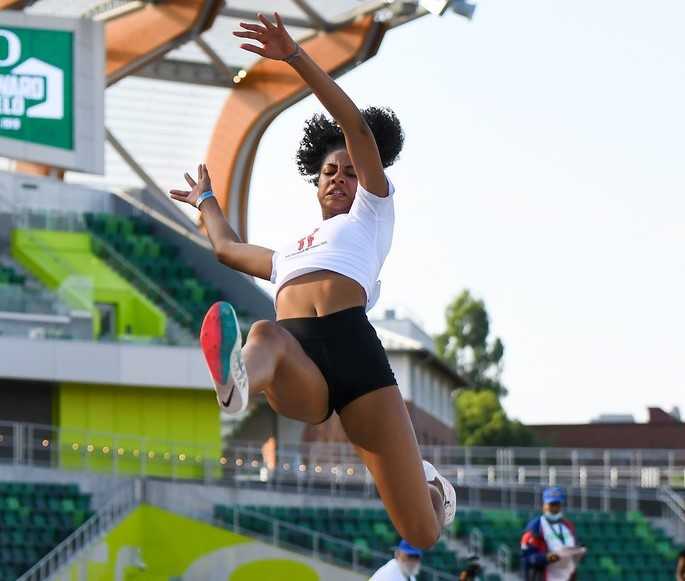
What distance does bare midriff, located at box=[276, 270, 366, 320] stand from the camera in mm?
8172

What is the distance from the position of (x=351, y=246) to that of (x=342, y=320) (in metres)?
0.32

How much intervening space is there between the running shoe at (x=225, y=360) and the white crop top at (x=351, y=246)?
0.77 meters

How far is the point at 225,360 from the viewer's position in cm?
741

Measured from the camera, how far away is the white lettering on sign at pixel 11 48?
3641 cm

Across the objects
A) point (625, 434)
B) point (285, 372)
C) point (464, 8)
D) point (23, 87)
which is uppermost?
point (23, 87)

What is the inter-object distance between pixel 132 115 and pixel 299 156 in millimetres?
35807

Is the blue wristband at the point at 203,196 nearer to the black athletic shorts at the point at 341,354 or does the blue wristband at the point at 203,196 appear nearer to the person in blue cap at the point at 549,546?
the black athletic shorts at the point at 341,354

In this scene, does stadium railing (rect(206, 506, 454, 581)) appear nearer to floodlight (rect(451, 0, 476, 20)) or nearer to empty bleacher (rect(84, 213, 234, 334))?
floodlight (rect(451, 0, 476, 20))

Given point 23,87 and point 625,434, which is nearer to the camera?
point 23,87

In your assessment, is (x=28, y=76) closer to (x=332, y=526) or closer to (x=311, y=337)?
(x=332, y=526)

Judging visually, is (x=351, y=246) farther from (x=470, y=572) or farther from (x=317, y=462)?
(x=317, y=462)

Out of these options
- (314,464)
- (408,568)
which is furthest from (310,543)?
(408,568)

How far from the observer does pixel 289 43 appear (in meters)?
7.80

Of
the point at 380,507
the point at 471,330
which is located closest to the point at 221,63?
the point at 380,507
